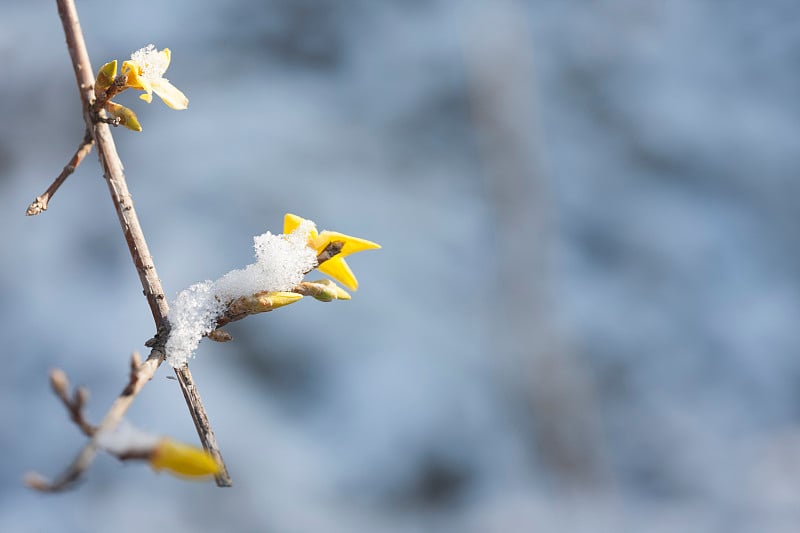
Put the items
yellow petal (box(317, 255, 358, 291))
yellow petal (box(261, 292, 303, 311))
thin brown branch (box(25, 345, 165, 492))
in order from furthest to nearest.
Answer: yellow petal (box(317, 255, 358, 291))
yellow petal (box(261, 292, 303, 311))
thin brown branch (box(25, 345, 165, 492))

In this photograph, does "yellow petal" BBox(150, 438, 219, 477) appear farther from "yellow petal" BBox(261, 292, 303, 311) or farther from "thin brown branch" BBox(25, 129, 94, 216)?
"thin brown branch" BBox(25, 129, 94, 216)

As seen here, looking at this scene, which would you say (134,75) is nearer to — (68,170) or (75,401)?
(68,170)

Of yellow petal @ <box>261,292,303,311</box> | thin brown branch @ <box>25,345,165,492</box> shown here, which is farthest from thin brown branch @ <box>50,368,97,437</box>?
yellow petal @ <box>261,292,303,311</box>

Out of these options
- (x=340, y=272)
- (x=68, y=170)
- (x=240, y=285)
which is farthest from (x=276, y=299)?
(x=68, y=170)

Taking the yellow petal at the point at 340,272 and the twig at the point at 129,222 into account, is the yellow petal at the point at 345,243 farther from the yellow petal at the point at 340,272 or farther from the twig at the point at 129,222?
the twig at the point at 129,222

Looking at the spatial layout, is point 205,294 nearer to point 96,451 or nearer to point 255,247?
point 255,247

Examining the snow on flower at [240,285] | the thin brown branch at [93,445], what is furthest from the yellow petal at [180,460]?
the snow on flower at [240,285]
